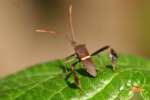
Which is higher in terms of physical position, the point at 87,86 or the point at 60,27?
the point at 87,86

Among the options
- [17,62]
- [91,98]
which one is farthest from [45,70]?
[17,62]

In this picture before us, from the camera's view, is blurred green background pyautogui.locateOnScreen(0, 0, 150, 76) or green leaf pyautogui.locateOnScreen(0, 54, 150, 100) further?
blurred green background pyautogui.locateOnScreen(0, 0, 150, 76)

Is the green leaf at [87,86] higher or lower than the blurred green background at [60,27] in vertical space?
higher

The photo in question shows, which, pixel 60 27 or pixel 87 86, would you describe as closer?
pixel 87 86

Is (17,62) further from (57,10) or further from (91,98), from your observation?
(91,98)
